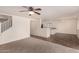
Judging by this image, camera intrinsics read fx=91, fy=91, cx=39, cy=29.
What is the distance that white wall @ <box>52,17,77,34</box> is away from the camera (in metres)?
1.50

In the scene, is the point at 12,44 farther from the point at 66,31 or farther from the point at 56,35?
the point at 66,31

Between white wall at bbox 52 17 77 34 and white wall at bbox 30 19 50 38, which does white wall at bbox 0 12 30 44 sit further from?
white wall at bbox 52 17 77 34

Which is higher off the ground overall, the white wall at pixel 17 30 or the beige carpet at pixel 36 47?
the white wall at pixel 17 30

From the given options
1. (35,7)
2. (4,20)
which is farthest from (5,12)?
(35,7)

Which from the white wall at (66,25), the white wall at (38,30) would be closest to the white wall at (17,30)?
the white wall at (38,30)

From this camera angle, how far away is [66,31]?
1526mm

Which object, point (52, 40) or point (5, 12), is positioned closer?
point (5, 12)

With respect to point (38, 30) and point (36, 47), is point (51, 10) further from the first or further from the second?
point (36, 47)

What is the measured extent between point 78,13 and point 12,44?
3.93ft

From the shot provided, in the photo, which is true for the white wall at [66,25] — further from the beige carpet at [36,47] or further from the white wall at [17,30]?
the white wall at [17,30]

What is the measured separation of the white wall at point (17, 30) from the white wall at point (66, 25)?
0.49 meters

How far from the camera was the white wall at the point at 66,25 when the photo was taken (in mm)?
1496

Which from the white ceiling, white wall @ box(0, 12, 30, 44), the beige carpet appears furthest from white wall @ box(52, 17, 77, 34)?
white wall @ box(0, 12, 30, 44)
